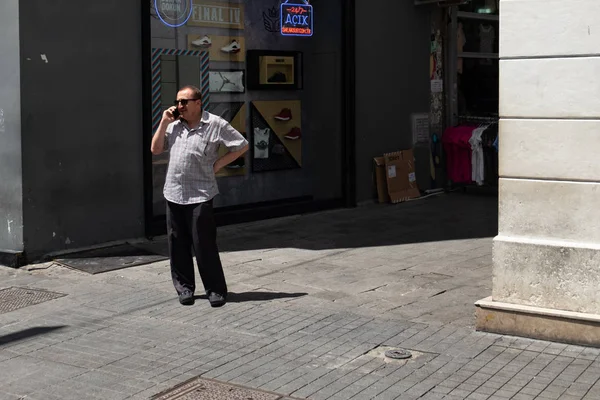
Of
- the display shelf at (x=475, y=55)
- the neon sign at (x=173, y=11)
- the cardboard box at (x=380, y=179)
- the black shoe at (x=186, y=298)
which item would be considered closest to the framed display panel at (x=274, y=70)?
the neon sign at (x=173, y=11)

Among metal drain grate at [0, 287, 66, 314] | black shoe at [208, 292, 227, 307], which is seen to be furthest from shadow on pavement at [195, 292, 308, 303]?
metal drain grate at [0, 287, 66, 314]

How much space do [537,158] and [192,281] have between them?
307 cm

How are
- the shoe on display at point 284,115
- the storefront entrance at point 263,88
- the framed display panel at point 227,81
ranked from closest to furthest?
the storefront entrance at point 263,88, the framed display panel at point 227,81, the shoe on display at point 284,115

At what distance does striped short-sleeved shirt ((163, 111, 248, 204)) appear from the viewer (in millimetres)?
8070

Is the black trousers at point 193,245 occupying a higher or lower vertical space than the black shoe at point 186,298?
higher

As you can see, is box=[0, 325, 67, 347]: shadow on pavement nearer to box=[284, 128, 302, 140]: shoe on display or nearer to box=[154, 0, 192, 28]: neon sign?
box=[154, 0, 192, 28]: neon sign

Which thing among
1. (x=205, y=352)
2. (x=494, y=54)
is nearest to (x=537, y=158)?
(x=205, y=352)

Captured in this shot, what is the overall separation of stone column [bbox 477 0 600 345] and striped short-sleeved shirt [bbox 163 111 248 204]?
233cm

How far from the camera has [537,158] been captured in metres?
6.91

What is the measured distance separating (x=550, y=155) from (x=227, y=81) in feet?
20.4

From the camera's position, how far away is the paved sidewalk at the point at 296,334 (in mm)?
6086

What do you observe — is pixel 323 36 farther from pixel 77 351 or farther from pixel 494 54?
pixel 77 351

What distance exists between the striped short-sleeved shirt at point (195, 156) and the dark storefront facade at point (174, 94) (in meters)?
2.28

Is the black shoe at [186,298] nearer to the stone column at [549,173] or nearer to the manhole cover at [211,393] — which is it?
the manhole cover at [211,393]
